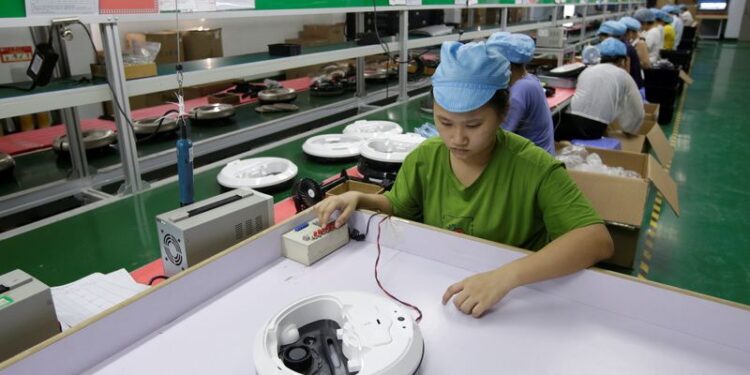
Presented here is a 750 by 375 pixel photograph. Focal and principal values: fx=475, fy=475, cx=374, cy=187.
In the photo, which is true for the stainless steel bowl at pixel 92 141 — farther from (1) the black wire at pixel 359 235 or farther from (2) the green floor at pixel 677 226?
(1) the black wire at pixel 359 235

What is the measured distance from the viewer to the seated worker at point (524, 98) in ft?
7.43

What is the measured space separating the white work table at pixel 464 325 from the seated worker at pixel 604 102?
2701 millimetres

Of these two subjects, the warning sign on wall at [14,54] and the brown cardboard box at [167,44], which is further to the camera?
the brown cardboard box at [167,44]

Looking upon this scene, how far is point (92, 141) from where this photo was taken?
2.08 m

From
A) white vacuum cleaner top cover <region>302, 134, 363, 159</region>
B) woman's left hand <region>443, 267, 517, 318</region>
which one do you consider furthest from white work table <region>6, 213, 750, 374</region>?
white vacuum cleaner top cover <region>302, 134, 363, 159</region>

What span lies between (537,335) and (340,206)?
57 cm

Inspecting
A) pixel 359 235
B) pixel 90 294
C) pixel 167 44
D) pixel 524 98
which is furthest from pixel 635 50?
pixel 90 294

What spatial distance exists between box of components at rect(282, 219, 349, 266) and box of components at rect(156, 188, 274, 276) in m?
0.09

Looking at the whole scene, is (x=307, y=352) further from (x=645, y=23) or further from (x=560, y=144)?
(x=645, y=23)

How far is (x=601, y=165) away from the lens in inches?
108

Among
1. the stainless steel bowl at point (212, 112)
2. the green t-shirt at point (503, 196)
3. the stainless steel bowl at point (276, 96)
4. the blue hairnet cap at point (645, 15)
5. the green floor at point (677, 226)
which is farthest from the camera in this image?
the blue hairnet cap at point (645, 15)

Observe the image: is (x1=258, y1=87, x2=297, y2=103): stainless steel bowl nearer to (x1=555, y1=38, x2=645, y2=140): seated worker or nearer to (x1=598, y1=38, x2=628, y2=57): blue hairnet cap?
(x1=555, y1=38, x2=645, y2=140): seated worker

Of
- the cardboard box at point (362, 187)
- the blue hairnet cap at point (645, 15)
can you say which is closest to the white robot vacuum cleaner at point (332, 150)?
the cardboard box at point (362, 187)

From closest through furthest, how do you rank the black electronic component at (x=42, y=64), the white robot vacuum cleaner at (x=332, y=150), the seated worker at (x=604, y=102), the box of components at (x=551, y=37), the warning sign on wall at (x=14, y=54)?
the black electronic component at (x=42, y=64) < the white robot vacuum cleaner at (x=332, y=150) < the seated worker at (x=604, y=102) < the warning sign on wall at (x=14, y=54) < the box of components at (x=551, y=37)
